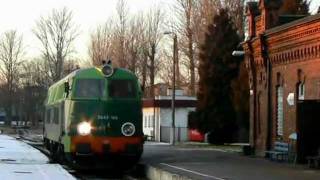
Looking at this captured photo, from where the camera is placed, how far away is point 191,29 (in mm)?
62031

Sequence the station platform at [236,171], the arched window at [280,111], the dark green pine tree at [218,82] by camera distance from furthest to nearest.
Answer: the dark green pine tree at [218,82] → the arched window at [280,111] → the station platform at [236,171]

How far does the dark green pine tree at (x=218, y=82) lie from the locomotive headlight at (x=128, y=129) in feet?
64.7

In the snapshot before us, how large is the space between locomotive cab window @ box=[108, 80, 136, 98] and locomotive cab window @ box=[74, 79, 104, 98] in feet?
1.17

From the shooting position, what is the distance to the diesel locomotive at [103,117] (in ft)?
77.6

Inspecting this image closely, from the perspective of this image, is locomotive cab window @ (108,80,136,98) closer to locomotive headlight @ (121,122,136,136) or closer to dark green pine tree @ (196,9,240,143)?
locomotive headlight @ (121,122,136,136)

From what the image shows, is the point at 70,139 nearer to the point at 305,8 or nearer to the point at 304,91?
the point at 304,91

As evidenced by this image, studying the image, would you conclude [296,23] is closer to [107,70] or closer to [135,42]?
[107,70]

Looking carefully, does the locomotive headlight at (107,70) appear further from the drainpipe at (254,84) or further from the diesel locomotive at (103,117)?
the drainpipe at (254,84)

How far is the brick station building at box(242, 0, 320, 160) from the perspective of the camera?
23219mm

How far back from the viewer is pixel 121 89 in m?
24.4

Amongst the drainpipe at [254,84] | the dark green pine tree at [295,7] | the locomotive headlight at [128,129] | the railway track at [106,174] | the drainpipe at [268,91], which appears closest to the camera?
the railway track at [106,174]

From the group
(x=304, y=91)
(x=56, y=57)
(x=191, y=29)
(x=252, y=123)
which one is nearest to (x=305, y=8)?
(x=252, y=123)

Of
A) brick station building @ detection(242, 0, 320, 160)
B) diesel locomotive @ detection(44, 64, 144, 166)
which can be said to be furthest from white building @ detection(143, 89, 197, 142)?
diesel locomotive @ detection(44, 64, 144, 166)

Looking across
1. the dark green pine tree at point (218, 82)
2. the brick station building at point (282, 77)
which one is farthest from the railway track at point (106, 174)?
the dark green pine tree at point (218, 82)
